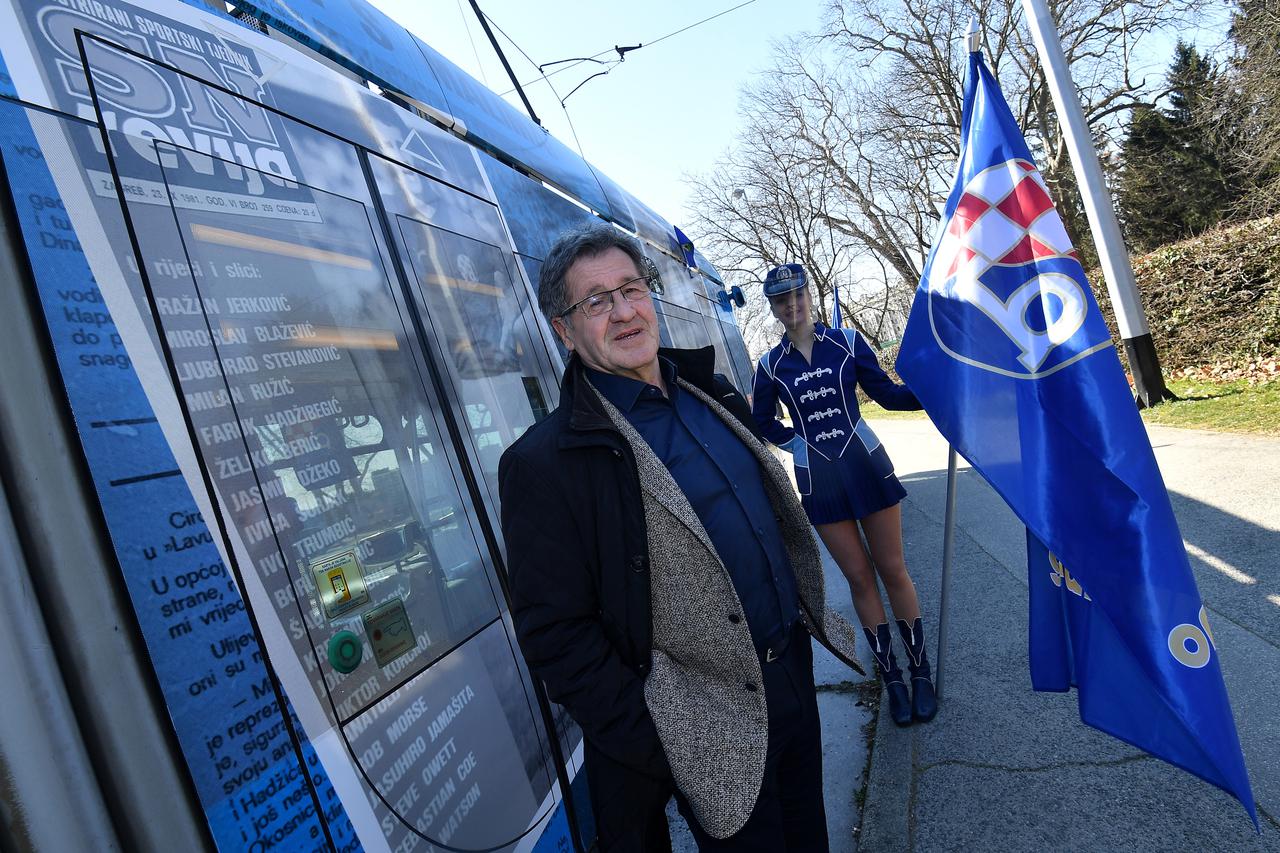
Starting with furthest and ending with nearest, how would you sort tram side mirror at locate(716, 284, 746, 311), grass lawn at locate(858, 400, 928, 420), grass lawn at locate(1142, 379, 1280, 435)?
grass lawn at locate(858, 400, 928, 420), tram side mirror at locate(716, 284, 746, 311), grass lawn at locate(1142, 379, 1280, 435)

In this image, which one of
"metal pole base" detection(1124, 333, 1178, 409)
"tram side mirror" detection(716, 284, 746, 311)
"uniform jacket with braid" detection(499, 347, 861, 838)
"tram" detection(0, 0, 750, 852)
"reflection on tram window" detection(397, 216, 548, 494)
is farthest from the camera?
"tram side mirror" detection(716, 284, 746, 311)

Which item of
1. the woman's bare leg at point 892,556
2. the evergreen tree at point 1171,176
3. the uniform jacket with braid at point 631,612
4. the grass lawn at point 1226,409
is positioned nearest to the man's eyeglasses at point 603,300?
the uniform jacket with braid at point 631,612

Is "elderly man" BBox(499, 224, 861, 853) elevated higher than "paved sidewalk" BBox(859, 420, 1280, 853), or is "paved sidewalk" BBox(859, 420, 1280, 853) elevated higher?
"elderly man" BBox(499, 224, 861, 853)

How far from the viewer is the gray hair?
1.73 m

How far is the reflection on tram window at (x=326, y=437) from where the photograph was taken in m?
1.24

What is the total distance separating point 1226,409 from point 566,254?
869 centimetres

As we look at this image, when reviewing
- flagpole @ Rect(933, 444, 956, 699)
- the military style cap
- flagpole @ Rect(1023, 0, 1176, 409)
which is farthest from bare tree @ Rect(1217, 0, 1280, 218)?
flagpole @ Rect(933, 444, 956, 699)

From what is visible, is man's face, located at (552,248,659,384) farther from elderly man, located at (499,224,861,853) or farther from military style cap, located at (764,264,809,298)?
military style cap, located at (764,264,809,298)

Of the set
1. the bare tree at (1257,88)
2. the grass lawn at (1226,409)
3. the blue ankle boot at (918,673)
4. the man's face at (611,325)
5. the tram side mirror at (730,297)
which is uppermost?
the bare tree at (1257,88)

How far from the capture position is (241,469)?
4.04ft

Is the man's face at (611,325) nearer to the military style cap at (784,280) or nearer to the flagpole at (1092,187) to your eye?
the military style cap at (784,280)

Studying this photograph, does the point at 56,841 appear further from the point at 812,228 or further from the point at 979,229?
the point at 812,228

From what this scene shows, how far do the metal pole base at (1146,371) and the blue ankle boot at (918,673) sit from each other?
7.07 meters

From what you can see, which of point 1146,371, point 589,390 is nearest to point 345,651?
point 589,390
